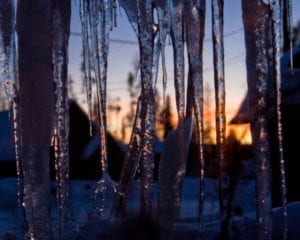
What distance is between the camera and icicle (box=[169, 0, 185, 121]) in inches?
114

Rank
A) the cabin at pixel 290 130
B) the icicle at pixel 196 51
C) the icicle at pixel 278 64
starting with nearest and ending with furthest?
the icicle at pixel 278 64 < the icicle at pixel 196 51 < the cabin at pixel 290 130

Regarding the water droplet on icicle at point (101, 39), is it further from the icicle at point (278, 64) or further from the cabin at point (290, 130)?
the cabin at point (290, 130)

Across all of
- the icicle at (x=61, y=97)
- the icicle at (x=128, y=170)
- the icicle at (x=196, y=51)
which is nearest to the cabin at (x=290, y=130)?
the icicle at (x=128, y=170)

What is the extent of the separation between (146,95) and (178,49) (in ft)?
1.18

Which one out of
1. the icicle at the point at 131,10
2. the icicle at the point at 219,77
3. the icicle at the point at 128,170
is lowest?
the icicle at the point at 128,170

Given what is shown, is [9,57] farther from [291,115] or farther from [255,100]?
[291,115]

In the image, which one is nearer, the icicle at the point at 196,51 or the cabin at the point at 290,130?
the icicle at the point at 196,51

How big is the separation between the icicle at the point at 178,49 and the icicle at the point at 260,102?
0.34 m

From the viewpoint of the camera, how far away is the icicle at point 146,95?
2.75m

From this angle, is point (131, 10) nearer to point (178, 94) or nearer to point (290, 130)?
point (178, 94)

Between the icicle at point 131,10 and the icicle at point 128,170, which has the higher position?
the icicle at point 131,10

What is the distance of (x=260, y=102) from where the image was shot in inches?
104

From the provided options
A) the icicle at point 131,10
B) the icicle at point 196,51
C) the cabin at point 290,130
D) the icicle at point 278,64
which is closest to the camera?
the icicle at point 278,64

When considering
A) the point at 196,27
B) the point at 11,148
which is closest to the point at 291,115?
the point at 196,27
